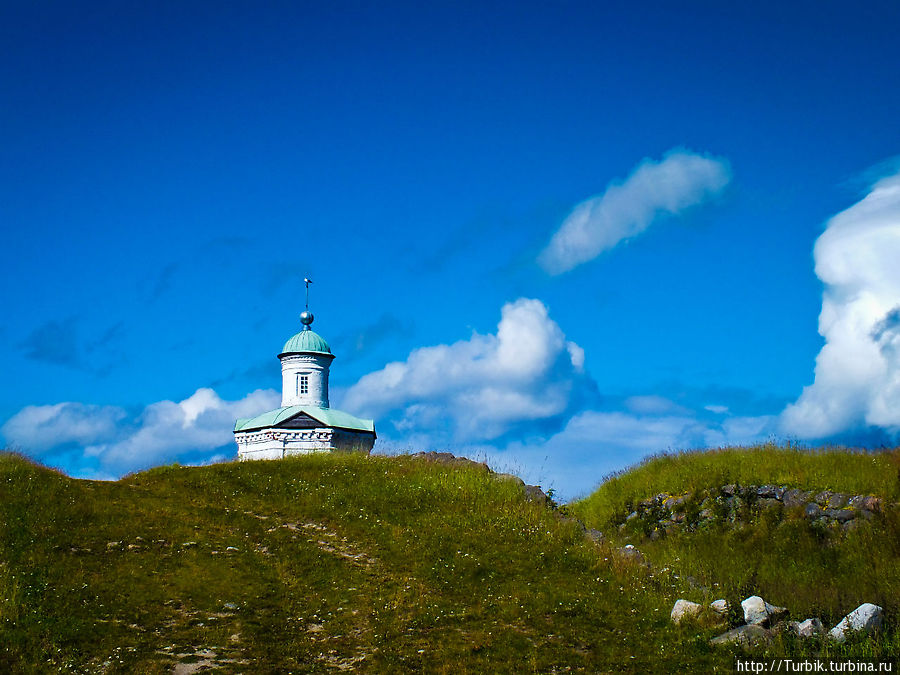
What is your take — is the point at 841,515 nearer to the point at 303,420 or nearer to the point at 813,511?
the point at 813,511

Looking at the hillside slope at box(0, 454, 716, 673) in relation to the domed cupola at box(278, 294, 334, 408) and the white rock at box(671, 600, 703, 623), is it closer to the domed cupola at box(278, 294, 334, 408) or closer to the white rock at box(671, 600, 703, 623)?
the white rock at box(671, 600, 703, 623)

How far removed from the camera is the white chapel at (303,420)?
191 ft

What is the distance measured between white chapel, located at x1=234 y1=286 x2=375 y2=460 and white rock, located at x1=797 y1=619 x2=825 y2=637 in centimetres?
4464

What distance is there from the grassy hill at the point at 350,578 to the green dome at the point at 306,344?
3450 centimetres

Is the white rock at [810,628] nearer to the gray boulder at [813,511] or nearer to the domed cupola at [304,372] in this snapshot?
the gray boulder at [813,511]

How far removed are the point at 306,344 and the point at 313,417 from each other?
626cm

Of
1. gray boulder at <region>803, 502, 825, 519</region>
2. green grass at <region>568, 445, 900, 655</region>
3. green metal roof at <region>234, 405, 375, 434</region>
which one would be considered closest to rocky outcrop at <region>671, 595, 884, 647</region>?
green grass at <region>568, 445, 900, 655</region>

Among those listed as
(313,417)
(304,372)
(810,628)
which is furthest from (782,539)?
(304,372)

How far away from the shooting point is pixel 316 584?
1788 cm

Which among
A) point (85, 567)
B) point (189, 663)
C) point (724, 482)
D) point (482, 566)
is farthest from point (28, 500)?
point (724, 482)

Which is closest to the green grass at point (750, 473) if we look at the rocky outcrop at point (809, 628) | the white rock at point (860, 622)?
the white rock at point (860, 622)

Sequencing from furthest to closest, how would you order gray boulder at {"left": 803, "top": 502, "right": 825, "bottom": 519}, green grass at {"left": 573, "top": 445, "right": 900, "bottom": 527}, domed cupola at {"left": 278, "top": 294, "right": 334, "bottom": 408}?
domed cupola at {"left": 278, "top": 294, "right": 334, "bottom": 408} → green grass at {"left": 573, "top": 445, "right": 900, "bottom": 527} → gray boulder at {"left": 803, "top": 502, "right": 825, "bottom": 519}

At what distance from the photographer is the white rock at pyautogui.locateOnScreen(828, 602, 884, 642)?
550 inches

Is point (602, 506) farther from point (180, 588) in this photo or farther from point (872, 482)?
point (180, 588)
